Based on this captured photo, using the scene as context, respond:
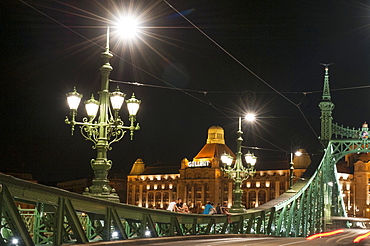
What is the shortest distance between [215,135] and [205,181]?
10.4 meters

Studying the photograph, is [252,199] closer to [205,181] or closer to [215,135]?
[205,181]

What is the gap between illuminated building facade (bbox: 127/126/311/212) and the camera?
11888cm

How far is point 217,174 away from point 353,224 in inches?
2423

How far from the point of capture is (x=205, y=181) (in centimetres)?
12494

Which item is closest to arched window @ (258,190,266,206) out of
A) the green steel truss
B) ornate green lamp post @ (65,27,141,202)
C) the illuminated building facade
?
the illuminated building facade

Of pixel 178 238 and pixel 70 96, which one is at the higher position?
pixel 70 96

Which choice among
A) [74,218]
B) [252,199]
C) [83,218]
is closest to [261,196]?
[252,199]

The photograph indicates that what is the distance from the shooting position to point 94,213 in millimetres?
12898

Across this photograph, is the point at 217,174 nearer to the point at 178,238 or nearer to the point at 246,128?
the point at 246,128

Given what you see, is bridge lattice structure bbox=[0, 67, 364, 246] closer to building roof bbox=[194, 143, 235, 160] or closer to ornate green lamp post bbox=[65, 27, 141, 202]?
ornate green lamp post bbox=[65, 27, 141, 202]

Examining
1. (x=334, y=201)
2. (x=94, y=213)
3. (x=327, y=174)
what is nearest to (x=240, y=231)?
(x=94, y=213)

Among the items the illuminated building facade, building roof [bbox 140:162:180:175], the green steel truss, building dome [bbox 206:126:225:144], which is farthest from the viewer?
building roof [bbox 140:162:180:175]

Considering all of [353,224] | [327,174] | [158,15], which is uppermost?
[158,15]

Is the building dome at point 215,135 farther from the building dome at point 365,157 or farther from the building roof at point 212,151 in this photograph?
the building dome at point 365,157
